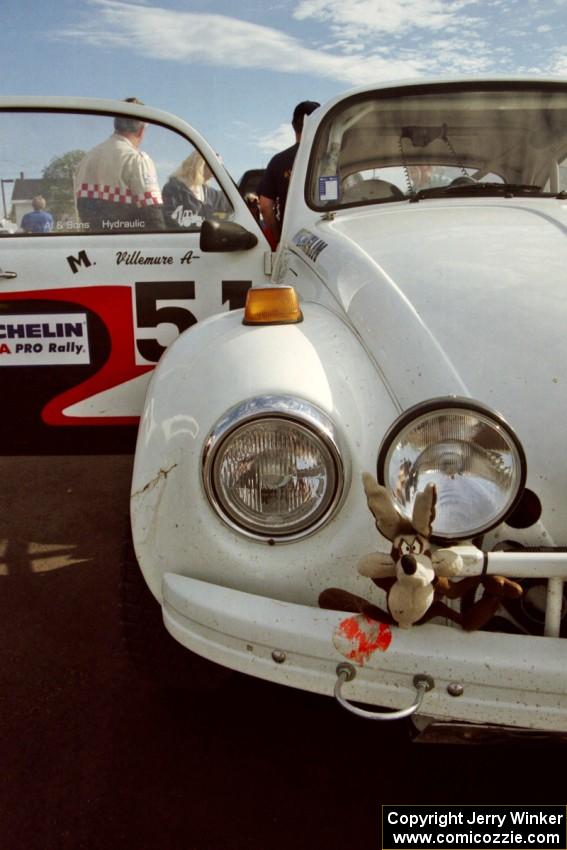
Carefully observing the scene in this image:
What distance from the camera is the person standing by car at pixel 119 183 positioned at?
3.13 meters

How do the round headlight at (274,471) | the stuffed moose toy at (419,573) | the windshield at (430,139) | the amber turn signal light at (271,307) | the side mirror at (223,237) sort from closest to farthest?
the stuffed moose toy at (419,573), the round headlight at (274,471), the amber turn signal light at (271,307), the side mirror at (223,237), the windshield at (430,139)

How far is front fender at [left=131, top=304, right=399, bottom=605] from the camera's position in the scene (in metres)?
1.47

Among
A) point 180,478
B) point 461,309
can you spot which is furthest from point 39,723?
point 461,309

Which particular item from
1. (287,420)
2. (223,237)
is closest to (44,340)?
(223,237)

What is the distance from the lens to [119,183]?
10.4ft

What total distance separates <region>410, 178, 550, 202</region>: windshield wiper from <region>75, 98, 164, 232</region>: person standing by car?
45.1 inches

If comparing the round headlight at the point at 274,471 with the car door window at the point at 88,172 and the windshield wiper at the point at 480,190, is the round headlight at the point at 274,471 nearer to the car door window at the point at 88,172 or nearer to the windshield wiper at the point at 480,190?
the windshield wiper at the point at 480,190

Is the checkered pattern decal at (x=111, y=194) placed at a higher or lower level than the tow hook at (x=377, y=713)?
higher

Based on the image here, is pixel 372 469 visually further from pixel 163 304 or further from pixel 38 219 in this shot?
pixel 38 219

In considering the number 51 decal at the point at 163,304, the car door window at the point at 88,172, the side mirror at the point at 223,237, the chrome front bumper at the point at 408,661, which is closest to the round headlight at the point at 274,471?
the chrome front bumper at the point at 408,661

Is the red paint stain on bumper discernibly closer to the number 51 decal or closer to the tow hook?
the tow hook

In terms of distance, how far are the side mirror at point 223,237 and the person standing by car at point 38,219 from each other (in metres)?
0.72

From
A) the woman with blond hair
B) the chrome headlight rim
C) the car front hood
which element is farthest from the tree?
the chrome headlight rim

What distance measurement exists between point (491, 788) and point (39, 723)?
1.27 meters
